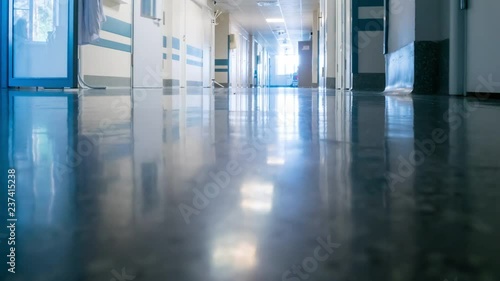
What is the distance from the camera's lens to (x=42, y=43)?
6105 millimetres

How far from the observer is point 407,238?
251mm

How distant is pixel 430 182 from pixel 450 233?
0.16 metres

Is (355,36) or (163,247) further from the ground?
(355,36)

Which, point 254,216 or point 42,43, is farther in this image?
point 42,43

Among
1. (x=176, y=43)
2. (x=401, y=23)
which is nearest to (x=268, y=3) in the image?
(x=176, y=43)

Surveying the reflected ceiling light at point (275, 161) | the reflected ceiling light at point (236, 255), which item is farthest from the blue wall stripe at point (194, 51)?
the reflected ceiling light at point (236, 255)

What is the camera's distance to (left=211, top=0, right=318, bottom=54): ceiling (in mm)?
15122

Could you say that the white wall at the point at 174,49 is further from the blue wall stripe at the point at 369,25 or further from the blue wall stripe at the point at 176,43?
the blue wall stripe at the point at 369,25

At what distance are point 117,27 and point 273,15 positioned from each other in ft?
31.6

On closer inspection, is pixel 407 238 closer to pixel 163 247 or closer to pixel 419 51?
pixel 163 247

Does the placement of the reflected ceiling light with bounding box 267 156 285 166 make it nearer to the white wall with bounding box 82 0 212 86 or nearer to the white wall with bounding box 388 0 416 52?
the white wall with bounding box 388 0 416 52

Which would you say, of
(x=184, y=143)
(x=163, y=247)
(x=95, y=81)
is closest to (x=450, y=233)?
(x=163, y=247)

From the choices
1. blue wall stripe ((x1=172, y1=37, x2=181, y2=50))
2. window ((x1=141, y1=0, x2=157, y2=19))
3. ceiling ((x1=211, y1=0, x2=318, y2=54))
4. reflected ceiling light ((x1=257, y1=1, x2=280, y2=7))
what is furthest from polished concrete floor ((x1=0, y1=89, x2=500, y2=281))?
reflected ceiling light ((x1=257, y1=1, x2=280, y2=7))

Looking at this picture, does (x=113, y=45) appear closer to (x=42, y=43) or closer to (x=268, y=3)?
(x=42, y=43)
